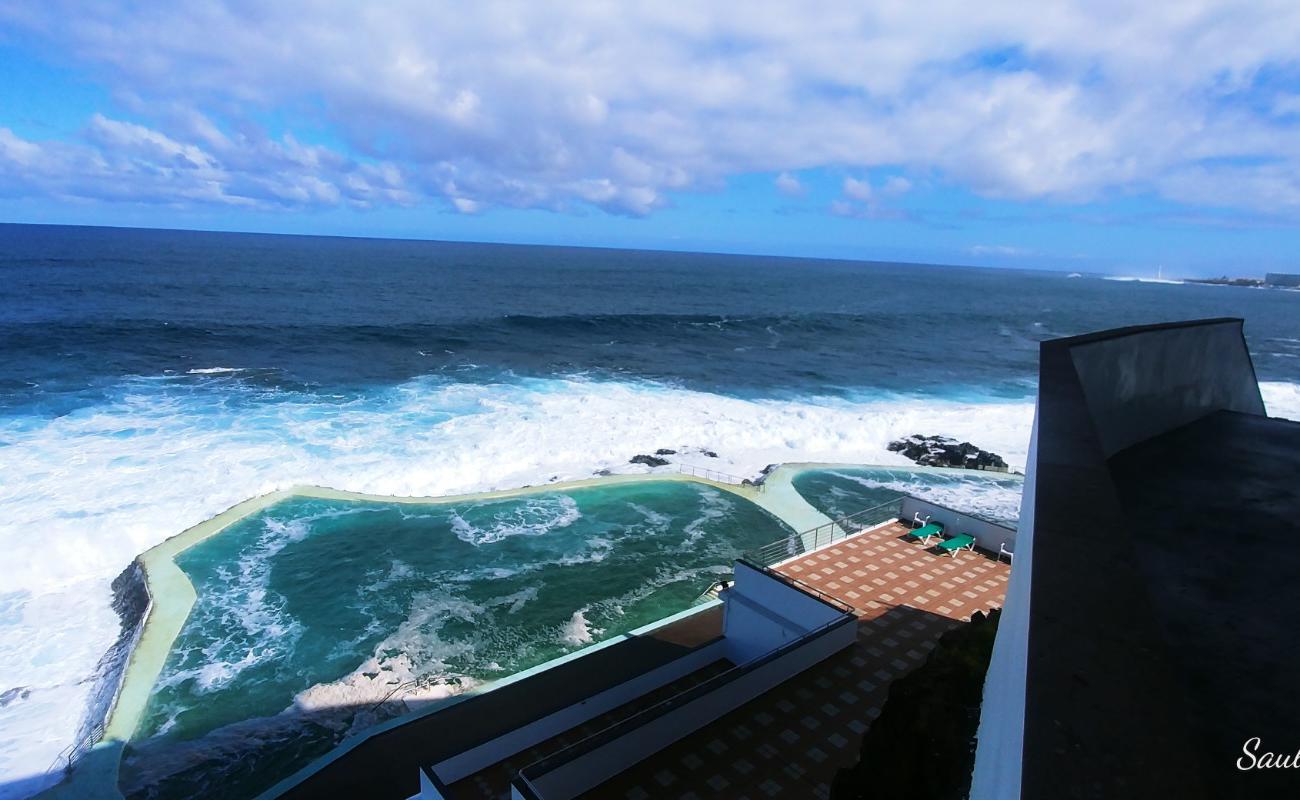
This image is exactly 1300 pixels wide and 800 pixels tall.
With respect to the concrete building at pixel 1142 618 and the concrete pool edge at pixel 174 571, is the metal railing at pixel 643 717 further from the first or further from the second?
the concrete pool edge at pixel 174 571

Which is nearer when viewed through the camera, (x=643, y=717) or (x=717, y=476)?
Result: (x=643, y=717)

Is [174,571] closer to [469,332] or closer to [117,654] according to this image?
[117,654]

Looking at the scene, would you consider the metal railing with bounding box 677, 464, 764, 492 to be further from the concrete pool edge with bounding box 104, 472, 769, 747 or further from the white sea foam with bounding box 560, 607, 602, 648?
the white sea foam with bounding box 560, 607, 602, 648

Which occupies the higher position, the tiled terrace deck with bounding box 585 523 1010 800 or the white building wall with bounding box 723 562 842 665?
the white building wall with bounding box 723 562 842 665

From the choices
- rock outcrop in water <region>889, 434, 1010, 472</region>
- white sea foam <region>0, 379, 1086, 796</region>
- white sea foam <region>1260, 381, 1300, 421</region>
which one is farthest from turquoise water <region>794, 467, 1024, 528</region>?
white sea foam <region>1260, 381, 1300, 421</region>

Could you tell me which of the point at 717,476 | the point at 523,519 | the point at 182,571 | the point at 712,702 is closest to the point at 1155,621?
the point at 712,702

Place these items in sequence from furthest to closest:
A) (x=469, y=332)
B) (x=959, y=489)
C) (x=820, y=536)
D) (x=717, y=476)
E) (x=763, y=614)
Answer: (x=469, y=332) → (x=717, y=476) → (x=959, y=489) → (x=820, y=536) → (x=763, y=614)

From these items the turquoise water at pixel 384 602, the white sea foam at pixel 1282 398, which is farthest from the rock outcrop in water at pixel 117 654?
the white sea foam at pixel 1282 398

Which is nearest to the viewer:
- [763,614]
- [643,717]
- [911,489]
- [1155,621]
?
[1155,621]
